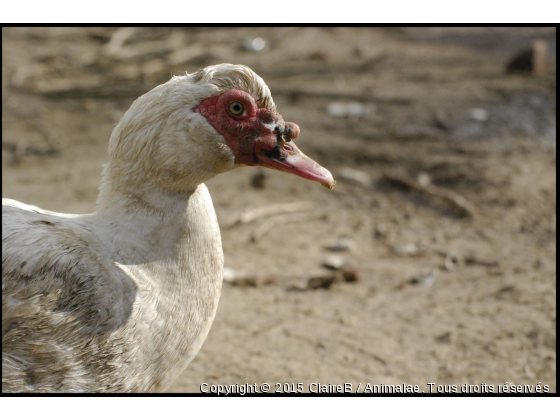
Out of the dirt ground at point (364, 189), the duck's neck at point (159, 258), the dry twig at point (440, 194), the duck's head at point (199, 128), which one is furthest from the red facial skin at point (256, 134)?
the dry twig at point (440, 194)

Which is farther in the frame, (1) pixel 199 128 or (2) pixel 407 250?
(2) pixel 407 250

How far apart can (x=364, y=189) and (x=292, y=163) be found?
3778 mm

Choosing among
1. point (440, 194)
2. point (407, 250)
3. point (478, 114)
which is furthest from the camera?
point (478, 114)

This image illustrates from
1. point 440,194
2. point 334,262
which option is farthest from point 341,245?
point 440,194

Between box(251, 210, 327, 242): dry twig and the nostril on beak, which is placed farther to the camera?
box(251, 210, 327, 242): dry twig

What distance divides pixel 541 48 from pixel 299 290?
6.12 meters

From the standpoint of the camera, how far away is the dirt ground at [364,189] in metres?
3.97

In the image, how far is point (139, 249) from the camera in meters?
2.47

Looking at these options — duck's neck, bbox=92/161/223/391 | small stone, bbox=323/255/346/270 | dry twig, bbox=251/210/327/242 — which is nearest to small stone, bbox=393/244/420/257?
small stone, bbox=323/255/346/270

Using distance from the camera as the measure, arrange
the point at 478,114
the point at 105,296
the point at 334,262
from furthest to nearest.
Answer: the point at 478,114 < the point at 334,262 < the point at 105,296

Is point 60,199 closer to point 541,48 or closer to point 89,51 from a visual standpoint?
point 89,51

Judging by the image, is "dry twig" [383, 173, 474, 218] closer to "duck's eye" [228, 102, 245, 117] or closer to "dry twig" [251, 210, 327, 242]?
"dry twig" [251, 210, 327, 242]

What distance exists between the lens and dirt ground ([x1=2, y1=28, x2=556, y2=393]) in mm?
3969

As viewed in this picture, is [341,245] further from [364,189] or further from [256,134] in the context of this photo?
[256,134]
